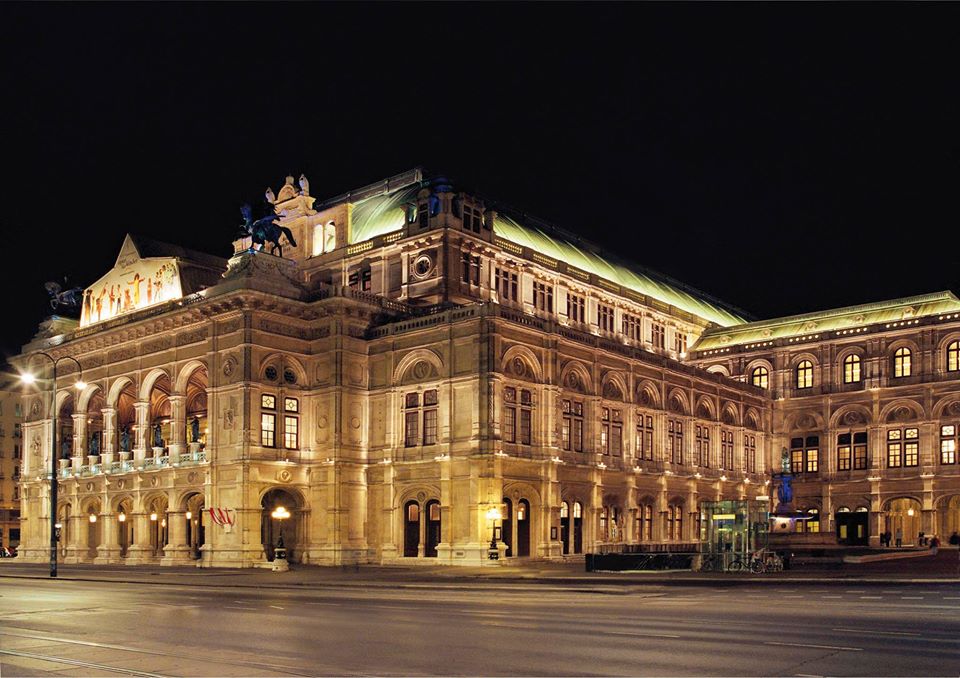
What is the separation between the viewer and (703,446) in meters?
84.1

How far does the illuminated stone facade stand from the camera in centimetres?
6412

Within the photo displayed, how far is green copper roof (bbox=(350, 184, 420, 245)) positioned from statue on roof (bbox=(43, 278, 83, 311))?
23.6 metres

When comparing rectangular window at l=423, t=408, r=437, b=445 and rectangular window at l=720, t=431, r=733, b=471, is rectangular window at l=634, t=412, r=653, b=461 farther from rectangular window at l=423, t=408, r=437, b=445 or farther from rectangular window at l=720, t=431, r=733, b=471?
rectangular window at l=423, t=408, r=437, b=445

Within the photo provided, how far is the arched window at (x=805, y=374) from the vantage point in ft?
309

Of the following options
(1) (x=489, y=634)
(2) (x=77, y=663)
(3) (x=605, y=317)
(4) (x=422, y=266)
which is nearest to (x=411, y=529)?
(4) (x=422, y=266)

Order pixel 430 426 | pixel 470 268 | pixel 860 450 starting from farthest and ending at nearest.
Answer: pixel 860 450
pixel 470 268
pixel 430 426

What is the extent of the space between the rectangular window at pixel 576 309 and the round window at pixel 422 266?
14598 millimetres

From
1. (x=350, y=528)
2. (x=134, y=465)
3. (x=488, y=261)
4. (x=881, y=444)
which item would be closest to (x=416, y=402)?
(x=350, y=528)

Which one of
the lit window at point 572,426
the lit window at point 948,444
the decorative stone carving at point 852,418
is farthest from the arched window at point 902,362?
the lit window at point 572,426

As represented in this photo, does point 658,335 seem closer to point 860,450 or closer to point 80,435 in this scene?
point 860,450

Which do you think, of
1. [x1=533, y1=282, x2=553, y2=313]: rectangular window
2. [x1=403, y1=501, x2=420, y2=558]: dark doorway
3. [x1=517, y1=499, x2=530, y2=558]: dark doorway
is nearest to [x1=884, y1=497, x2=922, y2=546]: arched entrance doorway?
[x1=533, y1=282, x2=553, y2=313]: rectangular window

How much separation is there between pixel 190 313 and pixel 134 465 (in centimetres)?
1181

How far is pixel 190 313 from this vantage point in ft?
225

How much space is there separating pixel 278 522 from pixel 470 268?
21738 mm
